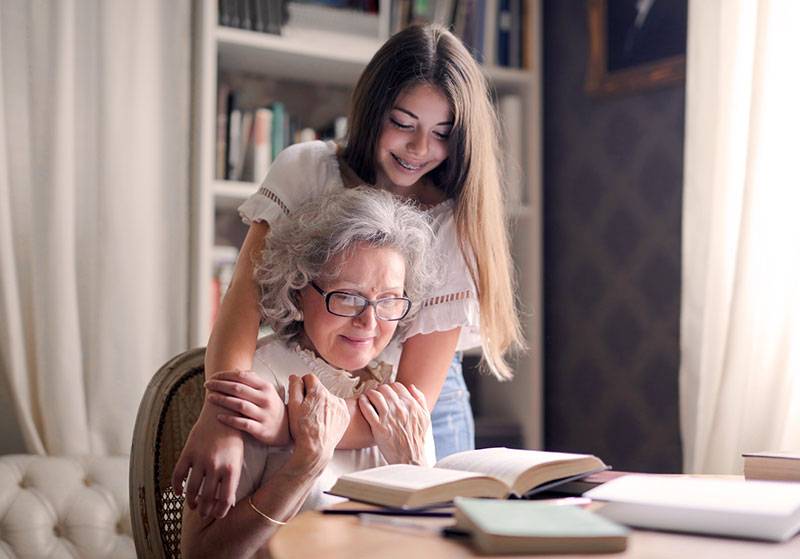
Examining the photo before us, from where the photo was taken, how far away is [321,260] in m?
1.51

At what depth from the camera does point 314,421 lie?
1.33 metres

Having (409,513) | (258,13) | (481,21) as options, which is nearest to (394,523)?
(409,513)

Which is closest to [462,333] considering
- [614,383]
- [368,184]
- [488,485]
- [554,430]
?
[368,184]

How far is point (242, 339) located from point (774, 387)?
4.48 feet

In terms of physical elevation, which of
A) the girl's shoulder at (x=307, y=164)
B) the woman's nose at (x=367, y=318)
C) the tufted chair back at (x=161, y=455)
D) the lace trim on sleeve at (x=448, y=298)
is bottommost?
the tufted chair back at (x=161, y=455)

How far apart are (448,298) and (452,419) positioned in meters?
0.36

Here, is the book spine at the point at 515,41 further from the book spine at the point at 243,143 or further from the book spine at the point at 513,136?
the book spine at the point at 243,143

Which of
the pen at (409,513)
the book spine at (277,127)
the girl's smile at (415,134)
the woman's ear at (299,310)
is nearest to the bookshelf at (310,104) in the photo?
the book spine at (277,127)

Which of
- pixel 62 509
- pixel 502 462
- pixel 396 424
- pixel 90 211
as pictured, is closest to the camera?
pixel 502 462

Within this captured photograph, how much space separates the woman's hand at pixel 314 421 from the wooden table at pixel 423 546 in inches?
9.8

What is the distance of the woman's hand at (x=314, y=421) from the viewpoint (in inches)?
51.3

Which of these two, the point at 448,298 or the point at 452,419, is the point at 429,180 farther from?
the point at 452,419

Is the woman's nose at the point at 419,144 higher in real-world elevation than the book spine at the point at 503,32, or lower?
lower

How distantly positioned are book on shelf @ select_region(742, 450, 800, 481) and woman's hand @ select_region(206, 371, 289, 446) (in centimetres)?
66
